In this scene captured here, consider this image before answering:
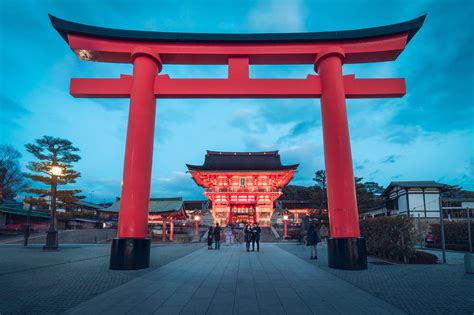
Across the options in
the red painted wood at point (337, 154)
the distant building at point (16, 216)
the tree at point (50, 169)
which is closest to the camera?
the red painted wood at point (337, 154)

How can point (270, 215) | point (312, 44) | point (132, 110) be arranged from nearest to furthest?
point (132, 110)
point (312, 44)
point (270, 215)

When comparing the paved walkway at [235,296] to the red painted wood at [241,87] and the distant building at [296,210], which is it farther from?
the distant building at [296,210]

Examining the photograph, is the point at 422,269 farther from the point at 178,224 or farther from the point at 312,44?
the point at 178,224

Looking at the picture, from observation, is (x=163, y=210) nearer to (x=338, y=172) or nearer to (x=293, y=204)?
(x=338, y=172)

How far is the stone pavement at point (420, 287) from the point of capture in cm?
477

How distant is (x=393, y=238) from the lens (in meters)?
11.1

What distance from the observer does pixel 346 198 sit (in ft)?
27.5

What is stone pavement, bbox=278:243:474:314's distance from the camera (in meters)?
4.77

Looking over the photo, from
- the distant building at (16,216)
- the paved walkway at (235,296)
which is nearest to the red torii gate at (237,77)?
the paved walkway at (235,296)

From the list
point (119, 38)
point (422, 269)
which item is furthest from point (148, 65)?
point (422, 269)

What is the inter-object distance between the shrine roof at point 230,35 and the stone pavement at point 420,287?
7.35m

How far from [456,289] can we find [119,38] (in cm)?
1140

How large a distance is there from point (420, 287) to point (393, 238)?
524 cm

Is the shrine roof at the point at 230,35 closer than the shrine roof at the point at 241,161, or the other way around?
→ the shrine roof at the point at 230,35
